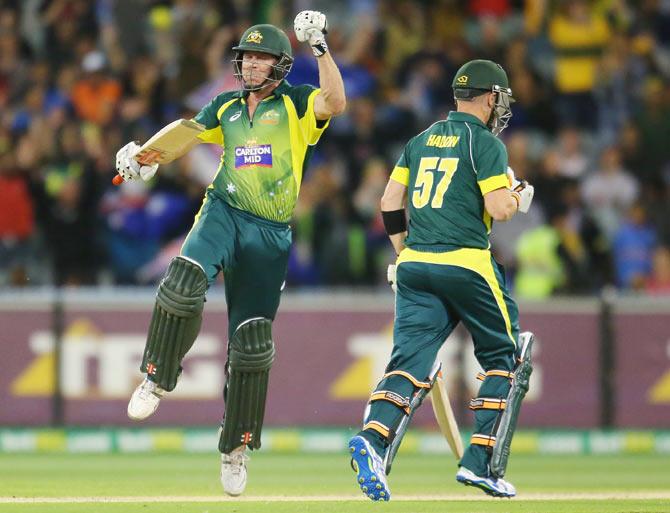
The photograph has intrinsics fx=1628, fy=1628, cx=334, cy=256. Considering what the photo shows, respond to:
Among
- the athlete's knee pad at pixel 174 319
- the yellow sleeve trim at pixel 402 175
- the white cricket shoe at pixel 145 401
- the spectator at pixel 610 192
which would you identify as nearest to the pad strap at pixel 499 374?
the yellow sleeve trim at pixel 402 175

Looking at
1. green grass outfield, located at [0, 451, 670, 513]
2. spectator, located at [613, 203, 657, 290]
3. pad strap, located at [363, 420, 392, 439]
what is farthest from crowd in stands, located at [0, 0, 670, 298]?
pad strap, located at [363, 420, 392, 439]

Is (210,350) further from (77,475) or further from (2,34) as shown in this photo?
(2,34)

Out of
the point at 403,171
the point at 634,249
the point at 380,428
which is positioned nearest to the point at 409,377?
the point at 380,428

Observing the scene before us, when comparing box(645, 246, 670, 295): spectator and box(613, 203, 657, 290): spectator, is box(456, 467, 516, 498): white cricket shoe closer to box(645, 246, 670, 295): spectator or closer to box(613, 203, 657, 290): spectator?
box(645, 246, 670, 295): spectator

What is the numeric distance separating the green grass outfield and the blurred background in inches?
28.5

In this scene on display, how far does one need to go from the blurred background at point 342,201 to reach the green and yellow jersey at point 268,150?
4593 mm

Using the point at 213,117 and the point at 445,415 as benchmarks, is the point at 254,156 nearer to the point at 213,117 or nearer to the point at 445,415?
the point at 213,117

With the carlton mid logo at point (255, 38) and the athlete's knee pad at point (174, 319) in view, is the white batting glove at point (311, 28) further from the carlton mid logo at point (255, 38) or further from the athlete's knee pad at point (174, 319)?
the athlete's knee pad at point (174, 319)

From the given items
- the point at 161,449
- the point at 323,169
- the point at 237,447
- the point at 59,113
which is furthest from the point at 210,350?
the point at 237,447

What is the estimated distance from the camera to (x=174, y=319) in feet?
27.8

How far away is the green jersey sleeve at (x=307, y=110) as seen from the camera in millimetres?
8734

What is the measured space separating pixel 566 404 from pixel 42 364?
4320 millimetres

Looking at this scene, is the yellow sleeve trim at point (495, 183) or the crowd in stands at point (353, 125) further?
the crowd in stands at point (353, 125)

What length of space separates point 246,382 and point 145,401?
0.64 metres
